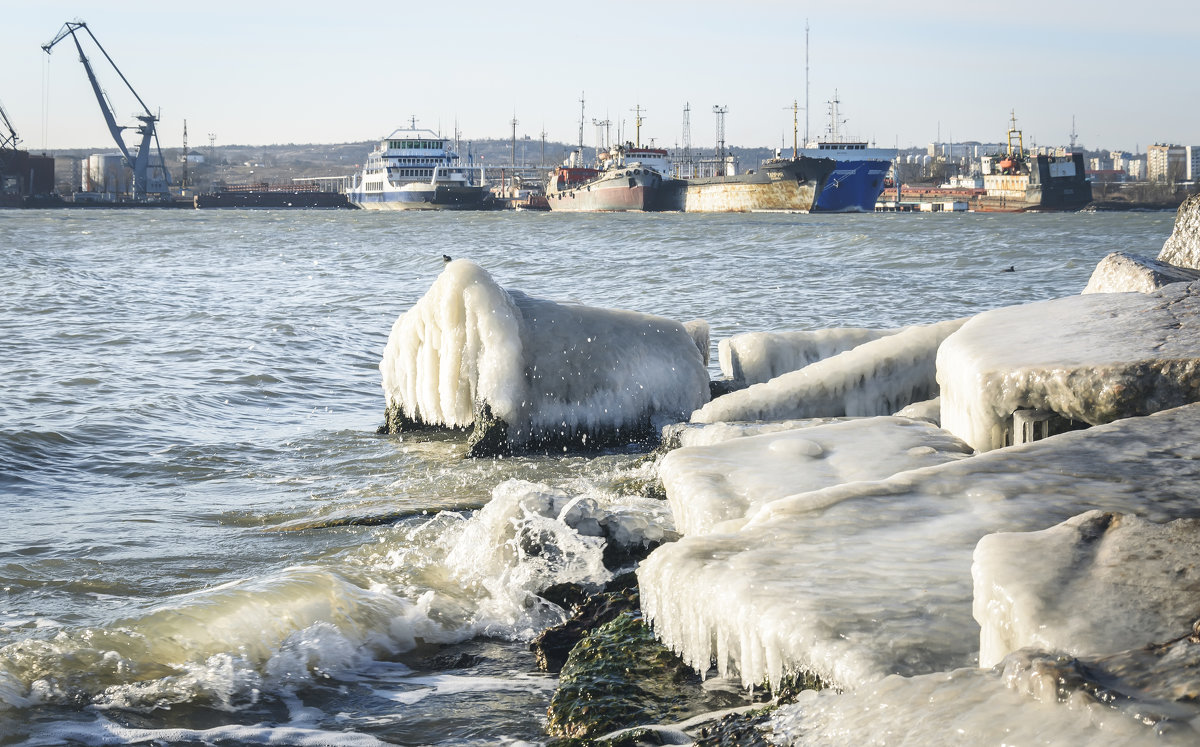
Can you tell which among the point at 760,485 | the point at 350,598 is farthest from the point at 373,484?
the point at 760,485

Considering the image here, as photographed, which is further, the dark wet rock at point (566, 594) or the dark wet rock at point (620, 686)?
the dark wet rock at point (566, 594)

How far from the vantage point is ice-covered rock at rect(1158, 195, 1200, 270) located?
6629 mm

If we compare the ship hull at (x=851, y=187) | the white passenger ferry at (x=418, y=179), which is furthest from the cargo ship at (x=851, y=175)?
the white passenger ferry at (x=418, y=179)

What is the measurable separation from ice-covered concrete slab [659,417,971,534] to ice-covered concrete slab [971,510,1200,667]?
1240 millimetres

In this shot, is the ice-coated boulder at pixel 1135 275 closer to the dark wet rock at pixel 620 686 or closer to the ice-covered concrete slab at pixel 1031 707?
the dark wet rock at pixel 620 686

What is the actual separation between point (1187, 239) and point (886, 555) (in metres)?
4.62

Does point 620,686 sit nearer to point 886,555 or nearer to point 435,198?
point 886,555

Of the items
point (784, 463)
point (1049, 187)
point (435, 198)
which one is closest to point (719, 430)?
point (784, 463)

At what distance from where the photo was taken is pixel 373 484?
686cm

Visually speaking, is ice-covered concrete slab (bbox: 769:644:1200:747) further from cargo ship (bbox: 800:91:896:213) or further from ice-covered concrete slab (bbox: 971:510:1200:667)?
cargo ship (bbox: 800:91:896:213)

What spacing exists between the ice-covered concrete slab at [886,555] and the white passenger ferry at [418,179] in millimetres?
83510

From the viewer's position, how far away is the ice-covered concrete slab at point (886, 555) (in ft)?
9.07

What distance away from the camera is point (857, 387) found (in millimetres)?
6582

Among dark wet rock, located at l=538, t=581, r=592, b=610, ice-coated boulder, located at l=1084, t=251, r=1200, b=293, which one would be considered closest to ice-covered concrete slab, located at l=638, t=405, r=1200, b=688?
dark wet rock, located at l=538, t=581, r=592, b=610
